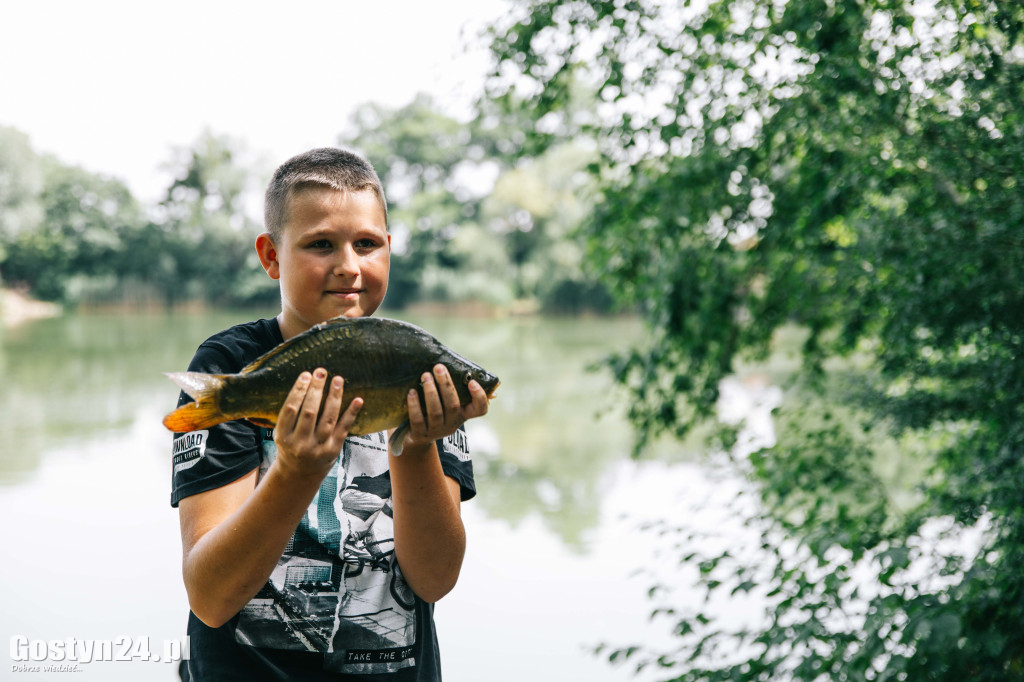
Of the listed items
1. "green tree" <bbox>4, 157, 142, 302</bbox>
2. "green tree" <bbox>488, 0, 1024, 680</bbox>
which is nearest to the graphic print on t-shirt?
"green tree" <bbox>488, 0, 1024, 680</bbox>

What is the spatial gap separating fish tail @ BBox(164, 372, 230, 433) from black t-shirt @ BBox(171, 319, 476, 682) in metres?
0.15

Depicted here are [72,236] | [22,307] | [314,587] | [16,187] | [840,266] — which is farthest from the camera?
[72,236]

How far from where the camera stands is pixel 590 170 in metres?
5.00

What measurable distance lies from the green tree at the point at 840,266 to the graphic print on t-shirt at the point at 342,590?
186 centimetres

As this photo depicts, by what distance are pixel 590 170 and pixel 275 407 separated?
13.1 feet

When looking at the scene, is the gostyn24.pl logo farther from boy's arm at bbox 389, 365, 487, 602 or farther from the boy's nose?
the boy's nose

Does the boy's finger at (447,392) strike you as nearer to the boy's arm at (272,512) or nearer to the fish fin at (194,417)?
the boy's arm at (272,512)

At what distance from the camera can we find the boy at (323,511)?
4.34 feet

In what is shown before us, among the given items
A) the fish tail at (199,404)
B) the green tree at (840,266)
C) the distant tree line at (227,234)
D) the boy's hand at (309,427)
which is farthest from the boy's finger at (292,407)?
the distant tree line at (227,234)

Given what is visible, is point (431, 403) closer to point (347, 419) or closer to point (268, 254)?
point (347, 419)

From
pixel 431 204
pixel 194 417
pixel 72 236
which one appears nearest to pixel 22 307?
pixel 72 236

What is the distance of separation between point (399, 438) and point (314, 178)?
21.5 inches

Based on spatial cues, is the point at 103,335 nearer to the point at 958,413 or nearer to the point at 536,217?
the point at 536,217

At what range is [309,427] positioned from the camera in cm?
124
